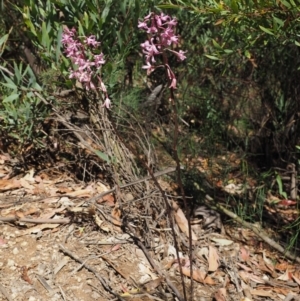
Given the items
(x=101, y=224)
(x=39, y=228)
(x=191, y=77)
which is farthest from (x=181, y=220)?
(x=191, y=77)

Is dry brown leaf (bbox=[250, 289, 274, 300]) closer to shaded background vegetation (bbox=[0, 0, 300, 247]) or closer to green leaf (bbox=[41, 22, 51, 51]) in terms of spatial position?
shaded background vegetation (bbox=[0, 0, 300, 247])

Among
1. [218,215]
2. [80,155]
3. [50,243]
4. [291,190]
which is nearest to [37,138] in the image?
[80,155]

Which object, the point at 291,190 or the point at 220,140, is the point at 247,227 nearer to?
the point at 291,190

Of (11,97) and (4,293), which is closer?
(4,293)

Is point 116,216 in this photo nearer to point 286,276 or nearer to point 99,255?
point 99,255

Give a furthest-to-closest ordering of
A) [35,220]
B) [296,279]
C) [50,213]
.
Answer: [296,279], [50,213], [35,220]

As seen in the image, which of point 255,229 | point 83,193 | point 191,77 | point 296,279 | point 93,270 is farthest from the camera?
point 191,77

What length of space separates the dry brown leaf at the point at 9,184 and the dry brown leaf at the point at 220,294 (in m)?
1.47

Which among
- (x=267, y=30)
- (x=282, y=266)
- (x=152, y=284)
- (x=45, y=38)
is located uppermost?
(x=267, y=30)

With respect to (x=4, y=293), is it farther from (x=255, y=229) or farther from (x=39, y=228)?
(x=255, y=229)

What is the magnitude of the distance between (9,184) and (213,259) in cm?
144

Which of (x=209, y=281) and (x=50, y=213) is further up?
(x=50, y=213)

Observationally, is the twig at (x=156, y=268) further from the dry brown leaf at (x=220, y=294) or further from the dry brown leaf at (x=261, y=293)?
the dry brown leaf at (x=261, y=293)

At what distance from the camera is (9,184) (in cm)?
358
